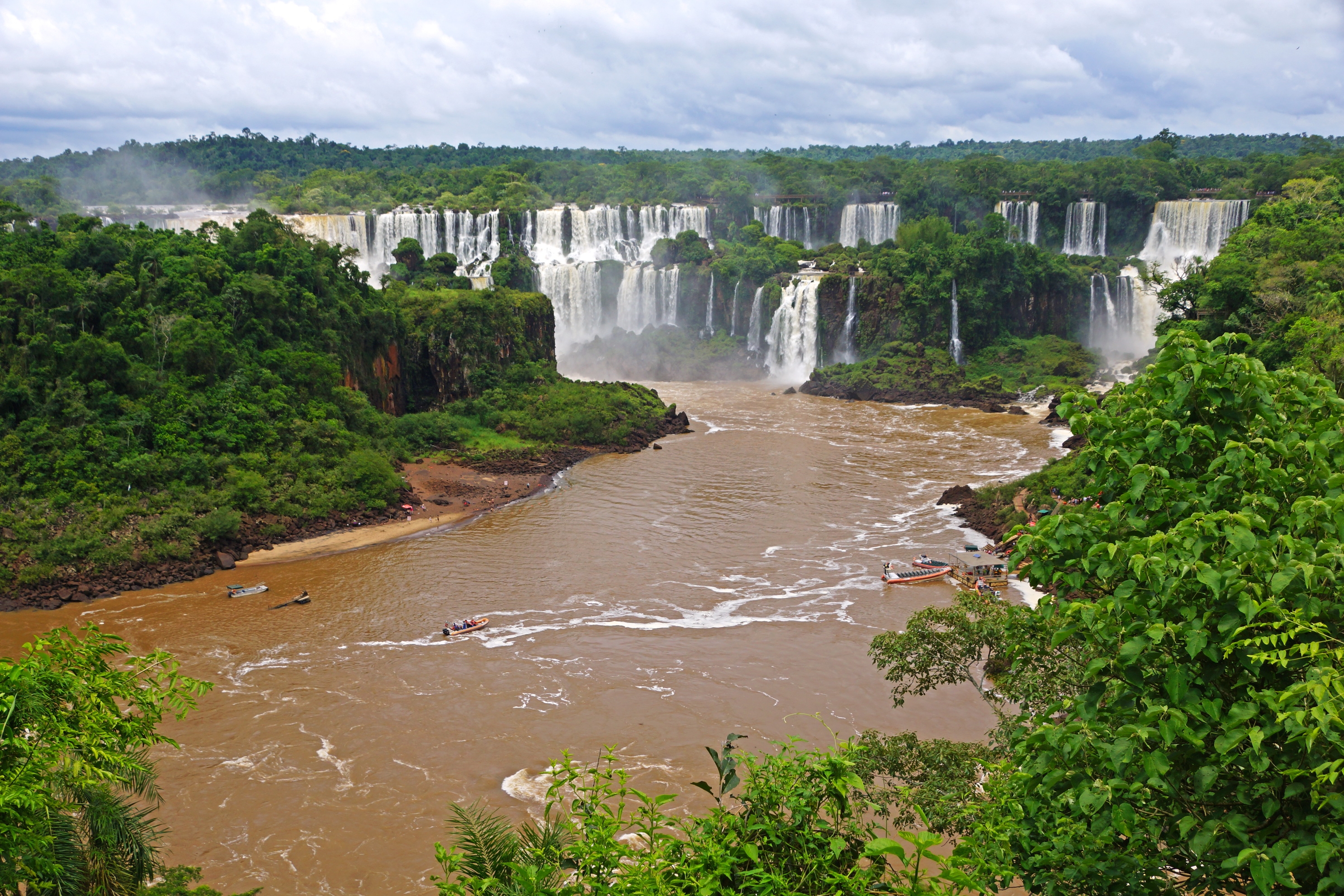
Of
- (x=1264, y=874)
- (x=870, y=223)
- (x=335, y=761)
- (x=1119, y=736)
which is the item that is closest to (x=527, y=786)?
(x=335, y=761)

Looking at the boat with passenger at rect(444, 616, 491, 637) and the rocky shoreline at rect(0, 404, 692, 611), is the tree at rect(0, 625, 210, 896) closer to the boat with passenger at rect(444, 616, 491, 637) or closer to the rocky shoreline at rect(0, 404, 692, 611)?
the boat with passenger at rect(444, 616, 491, 637)

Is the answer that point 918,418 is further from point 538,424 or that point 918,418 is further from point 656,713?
point 656,713

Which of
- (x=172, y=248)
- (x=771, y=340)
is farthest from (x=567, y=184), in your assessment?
(x=172, y=248)

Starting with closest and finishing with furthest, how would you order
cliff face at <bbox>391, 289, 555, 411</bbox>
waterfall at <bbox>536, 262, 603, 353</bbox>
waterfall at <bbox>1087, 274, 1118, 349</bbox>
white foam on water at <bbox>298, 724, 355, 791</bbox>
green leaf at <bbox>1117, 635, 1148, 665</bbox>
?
green leaf at <bbox>1117, 635, 1148, 665</bbox>
white foam on water at <bbox>298, 724, 355, 791</bbox>
cliff face at <bbox>391, 289, 555, 411</bbox>
waterfall at <bbox>1087, 274, 1118, 349</bbox>
waterfall at <bbox>536, 262, 603, 353</bbox>

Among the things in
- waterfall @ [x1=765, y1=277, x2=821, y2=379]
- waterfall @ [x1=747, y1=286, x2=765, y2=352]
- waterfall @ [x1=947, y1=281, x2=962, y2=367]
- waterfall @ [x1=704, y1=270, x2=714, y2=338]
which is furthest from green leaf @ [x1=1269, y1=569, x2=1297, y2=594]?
waterfall @ [x1=704, y1=270, x2=714, y2=338]

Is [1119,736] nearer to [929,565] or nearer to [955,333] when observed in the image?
[929,565]

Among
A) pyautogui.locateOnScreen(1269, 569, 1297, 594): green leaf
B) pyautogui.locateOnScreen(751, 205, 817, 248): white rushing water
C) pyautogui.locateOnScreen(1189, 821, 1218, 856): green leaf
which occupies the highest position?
pyautogui.locateOnScreen(751, 205, 817, 248): white rushing water

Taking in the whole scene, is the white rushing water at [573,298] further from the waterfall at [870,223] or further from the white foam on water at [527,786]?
the white foam on water at [527,786]
